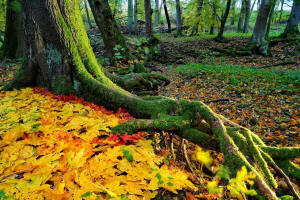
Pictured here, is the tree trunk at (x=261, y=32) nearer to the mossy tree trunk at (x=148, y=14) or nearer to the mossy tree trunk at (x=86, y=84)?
the mossy tree trunk at (x=148, y=14)

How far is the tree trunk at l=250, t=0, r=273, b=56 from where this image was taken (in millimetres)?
10241

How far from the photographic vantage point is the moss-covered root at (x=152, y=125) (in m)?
2.12

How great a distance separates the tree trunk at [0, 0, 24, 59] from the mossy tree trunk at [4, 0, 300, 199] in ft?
20.7

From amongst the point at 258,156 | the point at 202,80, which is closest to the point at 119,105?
the point at 258,156

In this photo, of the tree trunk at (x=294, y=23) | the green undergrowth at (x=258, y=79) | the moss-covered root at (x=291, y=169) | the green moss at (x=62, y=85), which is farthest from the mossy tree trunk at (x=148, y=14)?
the moss-covered root at (x=291, y=169)

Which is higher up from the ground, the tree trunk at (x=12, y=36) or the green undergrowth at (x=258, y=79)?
the tree trunk at (x=12, y=36)

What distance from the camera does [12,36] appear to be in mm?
8039

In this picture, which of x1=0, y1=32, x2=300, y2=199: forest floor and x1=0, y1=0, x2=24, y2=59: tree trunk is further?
x1=0, y1=0, x2=24, y2=59: tree trunk

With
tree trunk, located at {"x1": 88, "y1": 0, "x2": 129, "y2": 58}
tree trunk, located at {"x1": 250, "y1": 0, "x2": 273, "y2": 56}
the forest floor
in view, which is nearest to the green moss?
the forest floor

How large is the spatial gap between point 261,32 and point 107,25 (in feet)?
34.6

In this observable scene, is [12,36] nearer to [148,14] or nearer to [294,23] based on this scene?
[148,14]

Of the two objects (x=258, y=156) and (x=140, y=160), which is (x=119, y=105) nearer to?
(x=140, y=160)

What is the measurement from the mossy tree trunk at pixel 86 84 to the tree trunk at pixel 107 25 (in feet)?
14.5

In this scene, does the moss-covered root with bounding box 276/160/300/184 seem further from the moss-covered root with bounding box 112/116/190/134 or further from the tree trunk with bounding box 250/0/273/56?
the tree trunk with bounding box 250/0/273/56
